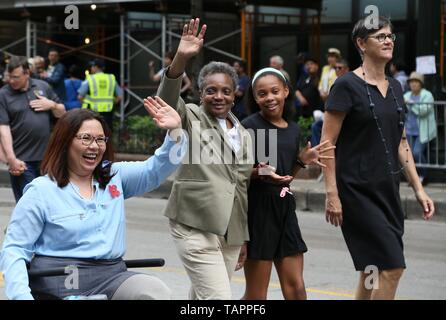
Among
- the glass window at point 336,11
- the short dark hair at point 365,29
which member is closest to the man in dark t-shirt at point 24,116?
the short dark hair at point 365,29

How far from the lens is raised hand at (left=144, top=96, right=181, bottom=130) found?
4.62m

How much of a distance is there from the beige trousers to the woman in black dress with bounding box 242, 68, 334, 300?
259 mm

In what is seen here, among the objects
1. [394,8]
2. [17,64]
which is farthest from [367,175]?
[394,8]

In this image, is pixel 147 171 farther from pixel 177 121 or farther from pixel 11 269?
pixel 11 269

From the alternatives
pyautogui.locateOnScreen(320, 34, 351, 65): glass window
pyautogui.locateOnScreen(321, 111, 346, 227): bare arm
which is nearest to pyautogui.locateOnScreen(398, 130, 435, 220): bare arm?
pyautogui.locateOnScreen(321, 111, 346, 227): bare arm

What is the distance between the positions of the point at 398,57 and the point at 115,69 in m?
6.99

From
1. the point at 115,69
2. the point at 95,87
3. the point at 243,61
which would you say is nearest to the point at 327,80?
the point at 243,61

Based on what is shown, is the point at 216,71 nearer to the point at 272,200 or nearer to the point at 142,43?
the point at 272,200

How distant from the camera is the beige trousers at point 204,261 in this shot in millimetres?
5434

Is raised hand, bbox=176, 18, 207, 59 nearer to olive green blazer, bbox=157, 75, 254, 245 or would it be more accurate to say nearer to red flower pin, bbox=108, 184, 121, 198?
olive green blazer, bbox=157, 75, 254, 245

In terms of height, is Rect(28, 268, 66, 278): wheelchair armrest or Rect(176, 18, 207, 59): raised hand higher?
Rect(176, 18, 207, 59): raised hand

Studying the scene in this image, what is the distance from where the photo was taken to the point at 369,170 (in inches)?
223

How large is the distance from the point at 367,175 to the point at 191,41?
1.23 meters

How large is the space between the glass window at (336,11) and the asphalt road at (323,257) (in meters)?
7.15
